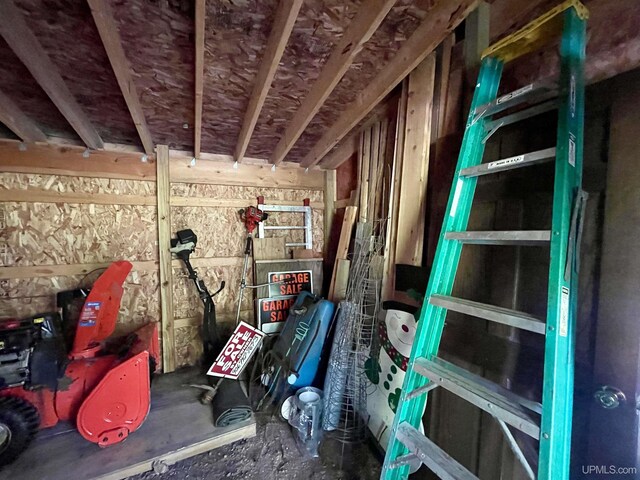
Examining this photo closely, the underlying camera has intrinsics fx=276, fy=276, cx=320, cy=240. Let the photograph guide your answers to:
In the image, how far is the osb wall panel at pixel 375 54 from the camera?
1.32m

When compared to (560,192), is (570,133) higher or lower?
higher

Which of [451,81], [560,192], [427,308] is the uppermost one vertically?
[451,81]

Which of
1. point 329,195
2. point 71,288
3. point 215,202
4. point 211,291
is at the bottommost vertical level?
point 211,291

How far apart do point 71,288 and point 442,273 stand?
298cm

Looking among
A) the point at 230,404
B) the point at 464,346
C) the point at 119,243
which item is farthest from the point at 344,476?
the point at 119,243

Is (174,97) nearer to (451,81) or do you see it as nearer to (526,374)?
(451,81)

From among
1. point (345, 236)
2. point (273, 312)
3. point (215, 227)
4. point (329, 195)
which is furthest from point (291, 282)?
point (329, 195)

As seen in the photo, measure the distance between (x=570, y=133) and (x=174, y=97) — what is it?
6.94 feet

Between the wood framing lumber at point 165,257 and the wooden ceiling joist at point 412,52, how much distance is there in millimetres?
1725

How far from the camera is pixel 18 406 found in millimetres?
1608

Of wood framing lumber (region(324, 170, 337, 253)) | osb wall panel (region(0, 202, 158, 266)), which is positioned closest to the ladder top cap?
Answer: wood framing lumber (region(324, 170, 337, 253))

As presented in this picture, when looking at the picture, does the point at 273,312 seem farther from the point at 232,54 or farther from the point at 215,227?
the point at 232,54

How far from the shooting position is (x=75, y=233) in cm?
241

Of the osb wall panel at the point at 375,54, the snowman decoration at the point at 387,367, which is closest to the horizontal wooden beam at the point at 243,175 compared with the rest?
the osb wall panel at the point at 375,54
